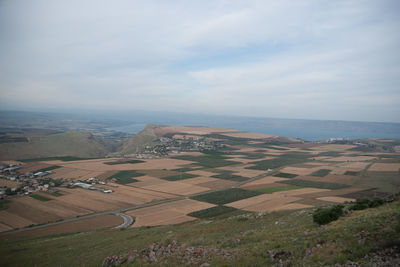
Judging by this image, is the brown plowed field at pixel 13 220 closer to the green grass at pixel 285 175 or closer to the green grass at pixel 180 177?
the green grass at pixel 180 177

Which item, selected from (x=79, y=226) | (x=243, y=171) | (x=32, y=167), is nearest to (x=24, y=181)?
(x=32, y=167)

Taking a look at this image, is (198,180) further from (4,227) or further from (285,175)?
(4,227)

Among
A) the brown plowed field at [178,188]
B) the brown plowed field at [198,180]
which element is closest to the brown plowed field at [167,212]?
the brown plowed field at [178,188]

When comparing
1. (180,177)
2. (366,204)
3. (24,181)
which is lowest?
(24,181)

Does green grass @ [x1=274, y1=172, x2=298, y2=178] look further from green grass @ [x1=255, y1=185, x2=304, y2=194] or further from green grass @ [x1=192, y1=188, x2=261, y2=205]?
green grass @ [x1=192, y1=188, x2=261, y2=205]

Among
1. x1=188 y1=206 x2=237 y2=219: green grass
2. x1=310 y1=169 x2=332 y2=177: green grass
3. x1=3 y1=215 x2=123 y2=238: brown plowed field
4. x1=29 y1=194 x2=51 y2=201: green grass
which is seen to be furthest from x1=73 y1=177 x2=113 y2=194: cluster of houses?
x1=310 y1=169 x2=332 y2=177: green grass

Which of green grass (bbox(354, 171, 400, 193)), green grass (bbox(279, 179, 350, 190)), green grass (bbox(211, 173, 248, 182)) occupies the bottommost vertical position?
green grass (bbox(211, 173, 248, 182))
